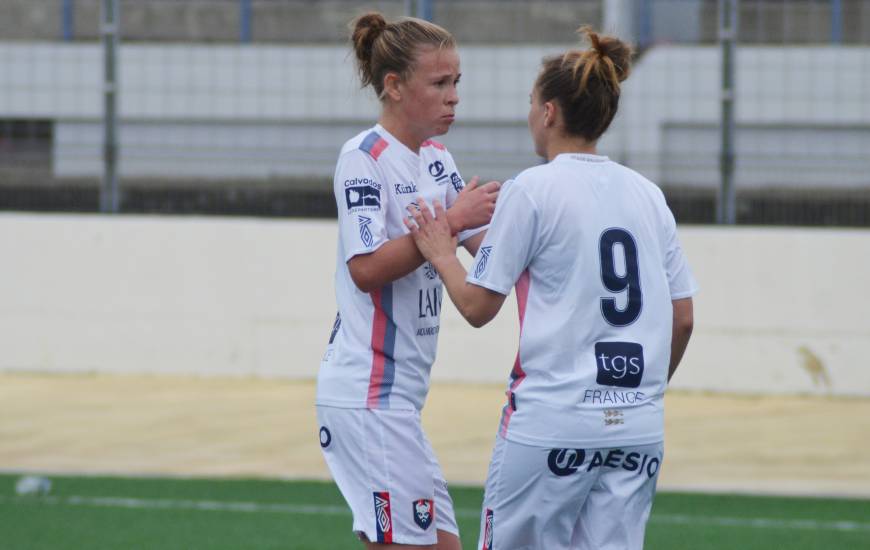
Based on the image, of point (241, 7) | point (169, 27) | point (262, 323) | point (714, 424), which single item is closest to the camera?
point (714, 424)

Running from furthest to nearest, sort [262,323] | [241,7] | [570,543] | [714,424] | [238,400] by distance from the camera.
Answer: [241,7] < [262,323] < [238,400] < [714,424] < [570,543]

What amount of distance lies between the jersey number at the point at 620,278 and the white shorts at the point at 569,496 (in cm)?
31

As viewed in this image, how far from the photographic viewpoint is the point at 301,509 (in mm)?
6676

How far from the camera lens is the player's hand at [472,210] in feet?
11.4

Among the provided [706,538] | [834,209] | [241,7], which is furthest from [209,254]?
[706,538]

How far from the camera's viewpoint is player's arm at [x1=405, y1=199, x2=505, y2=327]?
3215 millimetres

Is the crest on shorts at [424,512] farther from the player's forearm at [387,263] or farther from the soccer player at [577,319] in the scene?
the player's forearm at [387,263]

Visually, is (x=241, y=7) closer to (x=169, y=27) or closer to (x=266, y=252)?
(x=169, y=27)

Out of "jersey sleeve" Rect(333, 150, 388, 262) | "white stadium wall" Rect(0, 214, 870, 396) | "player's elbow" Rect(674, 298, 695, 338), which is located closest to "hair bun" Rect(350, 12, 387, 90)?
"jersey sleeve" Rect(333, 150, 388, 262)

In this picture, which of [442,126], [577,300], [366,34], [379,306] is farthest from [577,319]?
[366,34]

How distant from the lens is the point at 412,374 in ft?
12.2

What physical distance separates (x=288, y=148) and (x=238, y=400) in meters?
2.23

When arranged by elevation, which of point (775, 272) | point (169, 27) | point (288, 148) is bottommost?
point (775, 272)

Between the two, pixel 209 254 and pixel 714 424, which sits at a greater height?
pixel 209 254
